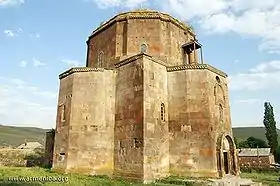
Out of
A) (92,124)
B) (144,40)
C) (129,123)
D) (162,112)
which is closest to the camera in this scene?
(129,123)

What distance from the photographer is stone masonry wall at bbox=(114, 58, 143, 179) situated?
16.0m

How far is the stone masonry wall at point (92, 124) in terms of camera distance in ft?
57.2

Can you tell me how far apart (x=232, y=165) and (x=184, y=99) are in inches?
242

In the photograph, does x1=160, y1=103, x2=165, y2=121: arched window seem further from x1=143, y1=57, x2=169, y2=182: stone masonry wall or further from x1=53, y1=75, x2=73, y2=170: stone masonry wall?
x1=53, y1=75, x2=73, y2=170: stone masonry wall

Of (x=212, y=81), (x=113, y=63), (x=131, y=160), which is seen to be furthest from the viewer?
(x=113, y=63)

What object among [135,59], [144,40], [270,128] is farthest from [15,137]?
[135,59]

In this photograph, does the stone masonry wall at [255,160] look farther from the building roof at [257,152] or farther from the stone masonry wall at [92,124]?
the stone masonry wall at [92,124]

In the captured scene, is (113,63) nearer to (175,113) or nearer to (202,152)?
(175,113)

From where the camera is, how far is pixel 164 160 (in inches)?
669

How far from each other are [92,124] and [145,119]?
4.17m

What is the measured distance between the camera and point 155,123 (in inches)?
661

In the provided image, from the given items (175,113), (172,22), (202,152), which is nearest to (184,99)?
(175,113)

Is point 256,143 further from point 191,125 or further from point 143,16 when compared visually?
point 143,16

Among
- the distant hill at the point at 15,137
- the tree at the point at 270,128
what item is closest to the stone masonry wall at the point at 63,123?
the tree at the point at 270,128
